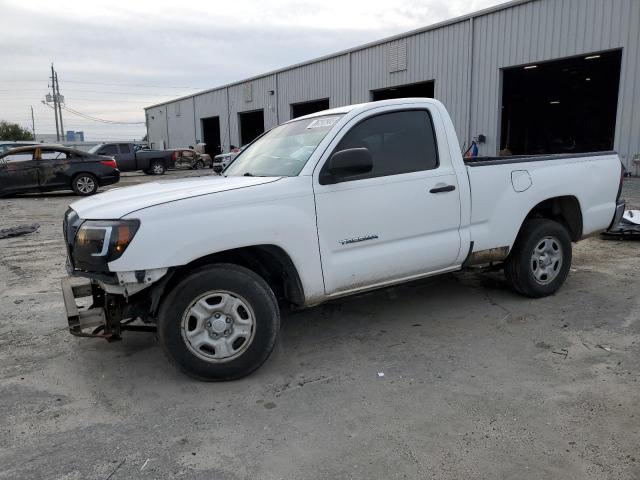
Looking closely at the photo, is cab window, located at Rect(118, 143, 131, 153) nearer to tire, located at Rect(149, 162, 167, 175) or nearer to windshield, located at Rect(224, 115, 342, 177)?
tire, located at Rect(149, 162, 167, 175)

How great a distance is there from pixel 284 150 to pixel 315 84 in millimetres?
24664

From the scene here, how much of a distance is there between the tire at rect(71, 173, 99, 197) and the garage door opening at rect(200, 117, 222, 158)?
1069 inches

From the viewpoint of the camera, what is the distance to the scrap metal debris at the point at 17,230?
937 cm

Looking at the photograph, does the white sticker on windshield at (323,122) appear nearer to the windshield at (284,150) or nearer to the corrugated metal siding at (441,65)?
the windshield at (284,150)

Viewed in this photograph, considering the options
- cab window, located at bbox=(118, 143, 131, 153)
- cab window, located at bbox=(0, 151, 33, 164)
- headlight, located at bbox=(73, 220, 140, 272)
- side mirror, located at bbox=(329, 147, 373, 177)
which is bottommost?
headlight, located at bbox=(73, 220, 140, 272)

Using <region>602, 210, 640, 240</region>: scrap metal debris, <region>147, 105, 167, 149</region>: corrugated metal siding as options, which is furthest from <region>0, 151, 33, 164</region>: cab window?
<region>147, 105, 167, 149</region>: corrugated metal siding

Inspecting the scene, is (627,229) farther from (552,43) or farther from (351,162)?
(552,43)

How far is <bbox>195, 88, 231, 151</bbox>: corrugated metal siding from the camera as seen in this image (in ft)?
127

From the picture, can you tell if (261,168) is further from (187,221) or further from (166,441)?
(166,441)

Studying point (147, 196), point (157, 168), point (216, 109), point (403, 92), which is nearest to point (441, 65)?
point (403, 92)

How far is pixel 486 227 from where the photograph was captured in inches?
180

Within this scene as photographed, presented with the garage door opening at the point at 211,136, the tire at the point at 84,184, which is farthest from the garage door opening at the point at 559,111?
the garage door opening at the point at 211,136

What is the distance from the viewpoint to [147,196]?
3.58 meters

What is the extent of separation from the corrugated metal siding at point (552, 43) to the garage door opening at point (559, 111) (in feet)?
12.7
